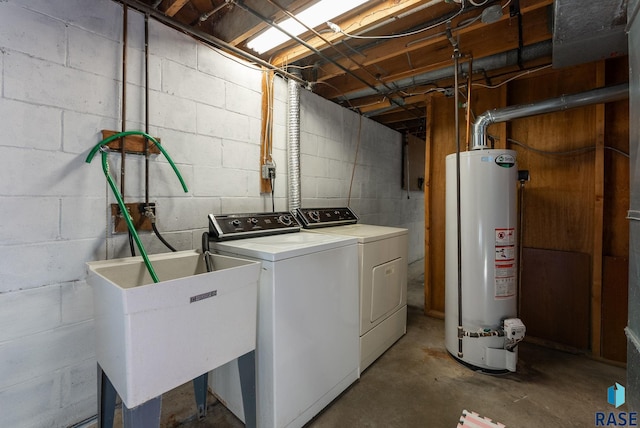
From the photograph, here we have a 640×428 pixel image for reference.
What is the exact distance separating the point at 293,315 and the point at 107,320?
74 cm

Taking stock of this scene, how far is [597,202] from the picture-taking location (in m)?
2.12

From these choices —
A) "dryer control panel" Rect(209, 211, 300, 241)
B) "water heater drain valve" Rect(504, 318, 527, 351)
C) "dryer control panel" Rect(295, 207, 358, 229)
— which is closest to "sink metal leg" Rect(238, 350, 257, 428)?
"dryer control panel" Rect(209, 211, 300, 241)


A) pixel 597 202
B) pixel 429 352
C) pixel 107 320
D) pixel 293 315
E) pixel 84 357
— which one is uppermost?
pixel 597 202

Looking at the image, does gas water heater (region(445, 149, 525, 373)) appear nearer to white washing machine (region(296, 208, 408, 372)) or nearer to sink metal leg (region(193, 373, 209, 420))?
white washing machine (region(296, 208, 408, 372))

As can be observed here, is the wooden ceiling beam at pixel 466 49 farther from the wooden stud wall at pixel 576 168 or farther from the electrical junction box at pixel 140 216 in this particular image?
the electrical junction box at pixel 140 216

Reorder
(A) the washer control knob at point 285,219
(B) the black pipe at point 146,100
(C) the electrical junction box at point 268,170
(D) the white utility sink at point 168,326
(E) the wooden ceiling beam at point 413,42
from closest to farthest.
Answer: (D) the white utility sink at point 168,326 < (B) the black pipe at point 146,100 < (E) the wooden ceiling beam at point 413,42 < (A) the washer control knob at point 285,219 < (C) the electrical junction box at point 268,170

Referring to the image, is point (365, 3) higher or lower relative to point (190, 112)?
higher

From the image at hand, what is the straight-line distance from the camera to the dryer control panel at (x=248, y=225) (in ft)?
5.41

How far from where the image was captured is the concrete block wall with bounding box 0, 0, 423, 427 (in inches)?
49.4

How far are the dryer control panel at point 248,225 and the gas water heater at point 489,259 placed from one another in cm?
120

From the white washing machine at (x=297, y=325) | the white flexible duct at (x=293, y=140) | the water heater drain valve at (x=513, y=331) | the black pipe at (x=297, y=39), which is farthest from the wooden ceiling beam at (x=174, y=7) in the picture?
the water heater drain valve at (x=513, y=331)

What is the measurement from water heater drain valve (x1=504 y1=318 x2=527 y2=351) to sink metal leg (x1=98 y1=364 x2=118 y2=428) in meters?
2.19

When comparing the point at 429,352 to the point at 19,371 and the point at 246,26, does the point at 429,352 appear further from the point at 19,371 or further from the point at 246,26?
the point at 246,26

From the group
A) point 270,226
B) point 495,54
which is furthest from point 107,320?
point 495,54
